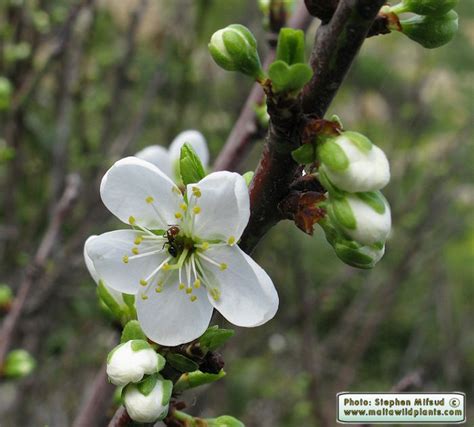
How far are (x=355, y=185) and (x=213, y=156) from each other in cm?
261

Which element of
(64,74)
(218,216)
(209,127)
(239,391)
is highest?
(218,216)

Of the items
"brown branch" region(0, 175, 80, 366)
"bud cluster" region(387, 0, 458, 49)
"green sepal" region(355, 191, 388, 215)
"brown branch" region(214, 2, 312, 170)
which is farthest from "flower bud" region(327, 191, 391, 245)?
"brown branch" region(0, 175, 80, 366)

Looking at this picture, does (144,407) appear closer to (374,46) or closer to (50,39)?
(50,39)

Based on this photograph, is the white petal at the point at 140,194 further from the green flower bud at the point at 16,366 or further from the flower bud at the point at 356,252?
the green flower bud at the point at 16,366

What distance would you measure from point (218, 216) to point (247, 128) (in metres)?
0.51

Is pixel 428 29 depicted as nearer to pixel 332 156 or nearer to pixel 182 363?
pixel 332 156

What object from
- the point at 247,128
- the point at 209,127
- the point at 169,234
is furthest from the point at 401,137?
the point at 169,234

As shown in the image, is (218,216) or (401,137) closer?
(218,216)

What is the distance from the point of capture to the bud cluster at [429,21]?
2.43 feet

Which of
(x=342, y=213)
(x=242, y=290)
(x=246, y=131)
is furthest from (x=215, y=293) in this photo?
(x=246, y=131)

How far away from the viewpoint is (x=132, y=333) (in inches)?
31.9

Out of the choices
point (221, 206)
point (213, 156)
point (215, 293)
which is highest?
point (221, 206)

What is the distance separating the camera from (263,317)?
0.79 meters

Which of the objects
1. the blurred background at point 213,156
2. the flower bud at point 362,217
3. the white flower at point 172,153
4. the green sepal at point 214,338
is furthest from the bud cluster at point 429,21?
the blurred background at point 213,156
